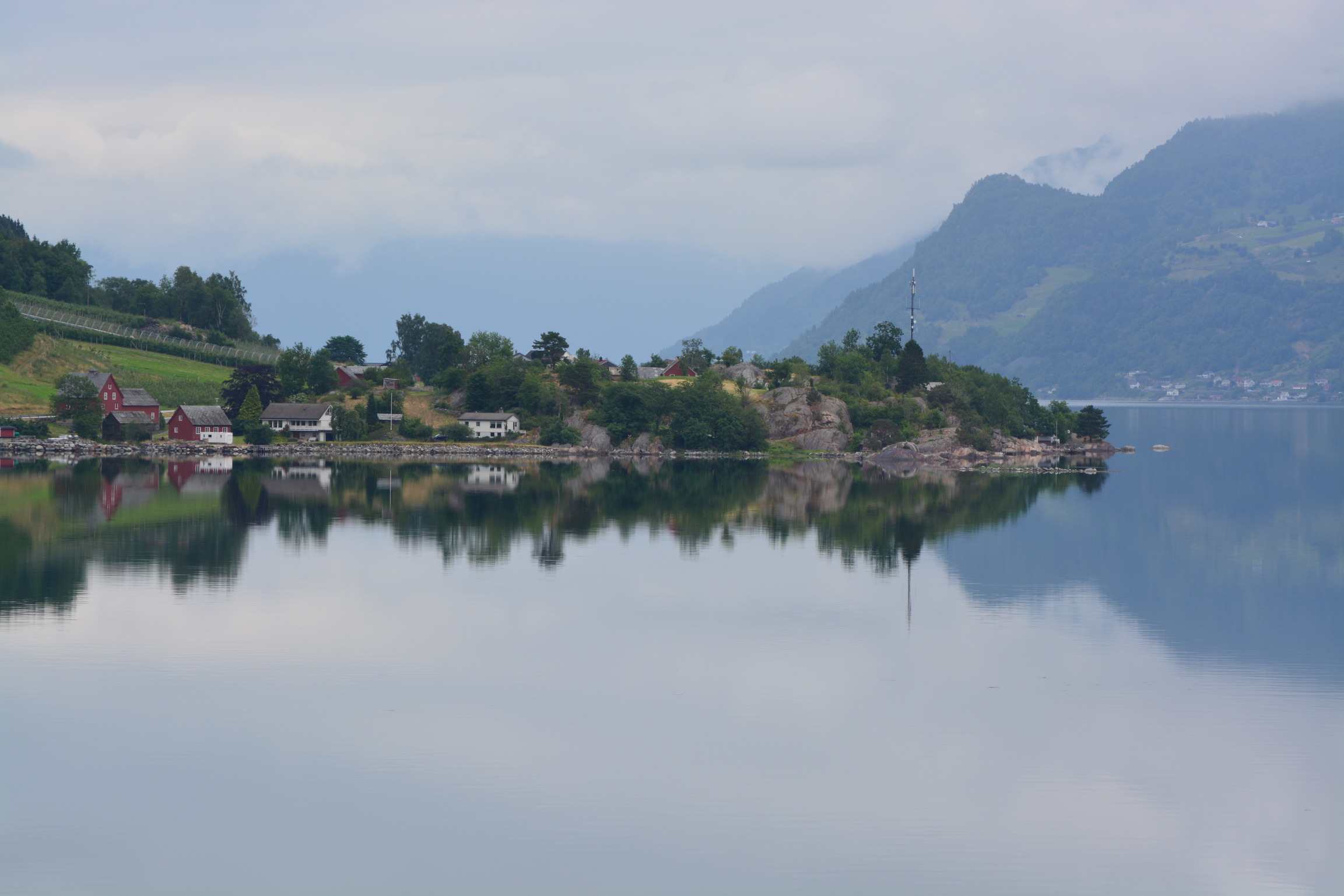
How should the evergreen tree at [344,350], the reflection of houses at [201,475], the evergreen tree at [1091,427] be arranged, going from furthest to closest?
the evergreen tree at [344,350] → the evergreen tree at [1091,427] → the reflection of houses at [201,475]

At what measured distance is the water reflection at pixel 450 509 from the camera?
42.9 meters

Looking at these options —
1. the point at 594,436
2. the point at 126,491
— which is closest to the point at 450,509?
the point at 126,491

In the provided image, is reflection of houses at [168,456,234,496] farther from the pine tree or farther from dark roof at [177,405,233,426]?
the pine tree

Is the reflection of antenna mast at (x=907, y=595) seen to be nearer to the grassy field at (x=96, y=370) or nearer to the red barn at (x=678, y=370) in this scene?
the red barn at (x=678, y=370)

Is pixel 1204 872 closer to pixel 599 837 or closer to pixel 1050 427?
pixel 599 837

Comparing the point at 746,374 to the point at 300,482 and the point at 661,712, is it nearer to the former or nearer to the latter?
the point at 300,482

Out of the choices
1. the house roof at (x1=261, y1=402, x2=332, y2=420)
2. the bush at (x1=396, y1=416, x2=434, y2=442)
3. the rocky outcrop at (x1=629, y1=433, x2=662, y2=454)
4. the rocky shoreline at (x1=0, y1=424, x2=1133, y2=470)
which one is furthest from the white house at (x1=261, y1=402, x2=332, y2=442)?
the rocky outcrop at (x1=629, y1=433, x2=662, y2=454)

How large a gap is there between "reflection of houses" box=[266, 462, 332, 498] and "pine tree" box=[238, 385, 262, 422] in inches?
958

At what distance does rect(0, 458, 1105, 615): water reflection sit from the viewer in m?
42.9

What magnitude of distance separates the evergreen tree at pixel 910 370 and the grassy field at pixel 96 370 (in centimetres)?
7056

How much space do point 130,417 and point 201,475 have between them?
108 feet

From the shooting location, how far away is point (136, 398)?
110 m

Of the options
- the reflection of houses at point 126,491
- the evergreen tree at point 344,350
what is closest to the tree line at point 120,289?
the evergreen tree at point 344,350

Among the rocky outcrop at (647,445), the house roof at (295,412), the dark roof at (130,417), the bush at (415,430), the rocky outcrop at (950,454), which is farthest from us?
the bush at (415,430)
